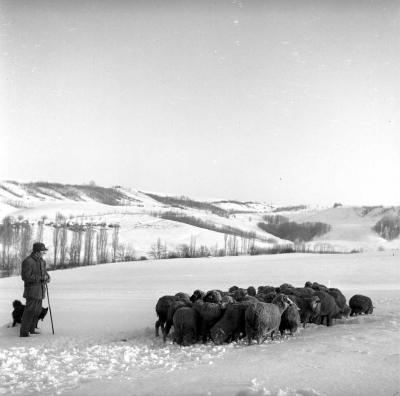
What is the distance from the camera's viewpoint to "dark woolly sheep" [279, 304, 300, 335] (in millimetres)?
9242

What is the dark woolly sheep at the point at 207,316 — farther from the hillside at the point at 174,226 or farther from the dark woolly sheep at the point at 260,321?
the hillside at the point at 174,226

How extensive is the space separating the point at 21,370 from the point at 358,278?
26799 millimetres

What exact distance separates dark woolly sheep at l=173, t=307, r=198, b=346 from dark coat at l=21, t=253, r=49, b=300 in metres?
3.37

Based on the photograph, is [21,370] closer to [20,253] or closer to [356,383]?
[356,383]

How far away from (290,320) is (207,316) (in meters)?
1.75

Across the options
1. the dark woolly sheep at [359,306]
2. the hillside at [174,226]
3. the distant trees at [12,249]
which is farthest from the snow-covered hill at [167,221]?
the dark woolly sheep at [359,306]

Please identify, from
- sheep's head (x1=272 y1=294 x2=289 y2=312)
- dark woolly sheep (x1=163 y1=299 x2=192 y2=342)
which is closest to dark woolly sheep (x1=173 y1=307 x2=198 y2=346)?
dark woolly sheep (x1=163 y1=299 x2=192 y2=342)

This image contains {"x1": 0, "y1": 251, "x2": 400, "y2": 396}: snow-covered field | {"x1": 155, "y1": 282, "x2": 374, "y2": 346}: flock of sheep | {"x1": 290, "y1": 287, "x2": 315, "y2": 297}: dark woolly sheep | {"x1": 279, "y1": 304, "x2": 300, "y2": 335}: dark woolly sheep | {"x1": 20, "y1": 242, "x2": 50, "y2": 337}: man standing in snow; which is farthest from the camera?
{"x1": 290, "y1": 287, "x2": 315, "y2": 297}: dark woolly sheep

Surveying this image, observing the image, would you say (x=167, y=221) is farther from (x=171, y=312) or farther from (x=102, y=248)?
(x=171, y=312)

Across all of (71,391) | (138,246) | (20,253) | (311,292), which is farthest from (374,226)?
(71,391)

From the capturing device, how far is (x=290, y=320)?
923 cm

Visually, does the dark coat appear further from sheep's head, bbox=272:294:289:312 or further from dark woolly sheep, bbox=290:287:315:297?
dark woolly sheep, bbox=290:287:315:297

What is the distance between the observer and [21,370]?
6.72 meters

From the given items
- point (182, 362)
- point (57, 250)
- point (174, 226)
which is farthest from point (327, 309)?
point (174, 226)
